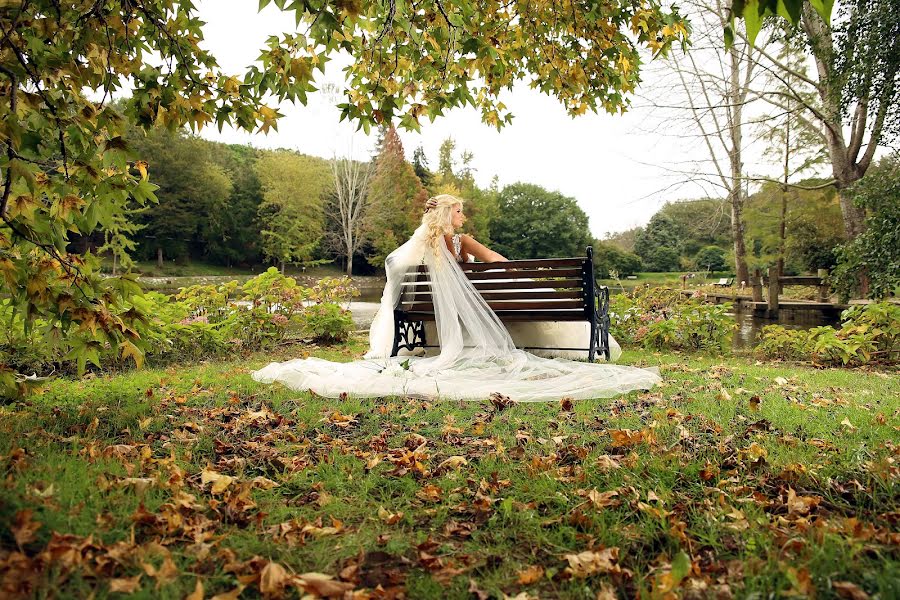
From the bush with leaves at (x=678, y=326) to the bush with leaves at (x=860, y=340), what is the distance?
887 millimetres

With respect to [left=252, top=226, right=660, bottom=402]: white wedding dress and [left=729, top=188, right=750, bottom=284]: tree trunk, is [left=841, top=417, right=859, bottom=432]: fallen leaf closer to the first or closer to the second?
[left=252, top=226, right=660, bottom=402]: white wedding dress

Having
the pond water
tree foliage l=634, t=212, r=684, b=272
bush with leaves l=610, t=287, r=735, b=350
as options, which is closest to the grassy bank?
bush with leaves l=610, t=287, r=735, b=350

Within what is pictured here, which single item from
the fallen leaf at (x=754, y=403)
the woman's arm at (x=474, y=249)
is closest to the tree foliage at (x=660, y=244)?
the woman's arm at (x=474, y=249)

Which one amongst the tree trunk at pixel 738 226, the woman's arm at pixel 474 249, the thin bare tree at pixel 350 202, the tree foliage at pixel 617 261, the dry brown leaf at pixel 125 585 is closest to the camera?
the dry brown leaf at pixel 125 585

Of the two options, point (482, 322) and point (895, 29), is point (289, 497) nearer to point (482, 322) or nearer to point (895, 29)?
point (482, 322)

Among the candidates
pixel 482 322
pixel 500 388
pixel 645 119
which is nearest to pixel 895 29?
pixel 645 119

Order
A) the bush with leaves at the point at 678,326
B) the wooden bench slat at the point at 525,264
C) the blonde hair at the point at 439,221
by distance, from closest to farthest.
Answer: the wooden bench slat at the point at 525,264 < the blonde hair at the point at 439,221 < the bush with leaves at the point at 678,326

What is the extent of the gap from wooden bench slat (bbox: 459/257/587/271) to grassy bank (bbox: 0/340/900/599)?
2188 millimetres

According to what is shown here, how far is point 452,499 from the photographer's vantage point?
7.18 ft

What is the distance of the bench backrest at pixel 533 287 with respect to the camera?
5.51 meters

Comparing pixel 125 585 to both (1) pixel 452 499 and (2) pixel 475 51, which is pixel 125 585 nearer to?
(1) pixel 452 499

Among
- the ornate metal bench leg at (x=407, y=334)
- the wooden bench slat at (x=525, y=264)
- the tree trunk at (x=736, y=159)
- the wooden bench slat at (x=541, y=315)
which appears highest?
the tree trunk at (x=736, y=159)

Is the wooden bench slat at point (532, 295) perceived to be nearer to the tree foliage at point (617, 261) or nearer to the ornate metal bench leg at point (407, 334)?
the ornate metal bench leg at point (407, 334)

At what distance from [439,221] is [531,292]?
126cm
